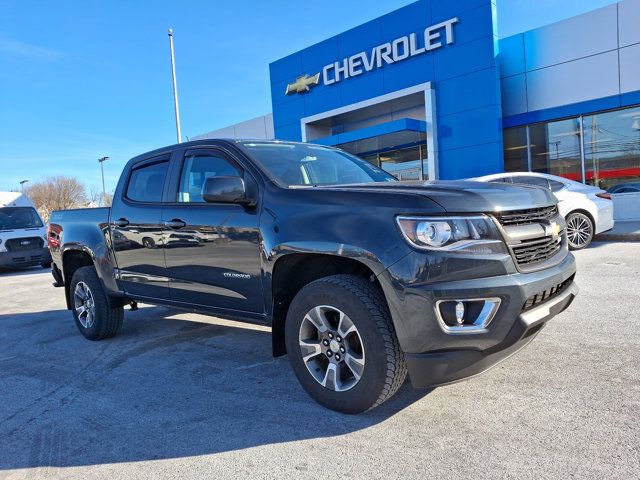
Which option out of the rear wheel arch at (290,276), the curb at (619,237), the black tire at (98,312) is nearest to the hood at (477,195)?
the rear wheel arch at (290,276)

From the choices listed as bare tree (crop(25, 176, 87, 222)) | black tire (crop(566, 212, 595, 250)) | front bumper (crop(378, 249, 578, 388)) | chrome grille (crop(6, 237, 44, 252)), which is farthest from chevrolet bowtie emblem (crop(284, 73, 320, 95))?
bare tree (crop(25, 176, 87, 222))

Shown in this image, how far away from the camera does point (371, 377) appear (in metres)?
2.82

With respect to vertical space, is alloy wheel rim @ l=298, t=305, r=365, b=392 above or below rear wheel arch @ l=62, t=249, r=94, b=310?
below

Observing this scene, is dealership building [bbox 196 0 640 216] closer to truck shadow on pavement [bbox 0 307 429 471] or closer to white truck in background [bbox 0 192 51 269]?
white truck in background [bbox 0 192 51 269]

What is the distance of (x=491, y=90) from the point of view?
14672mm

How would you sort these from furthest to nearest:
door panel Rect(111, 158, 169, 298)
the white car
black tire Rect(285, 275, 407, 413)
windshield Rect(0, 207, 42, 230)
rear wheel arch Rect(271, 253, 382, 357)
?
1. windshield Rect(0, 207, 42, 230)
2. the white car
3. door panel Rect(111, 158, 169, 298)
4. rear wheel arch Rect(271, 253, 382, 357)
5. black tire Rect(285, 275, 407, 413)

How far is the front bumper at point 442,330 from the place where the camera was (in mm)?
2578

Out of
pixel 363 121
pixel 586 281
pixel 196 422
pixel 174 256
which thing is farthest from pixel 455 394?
pixel 363 121

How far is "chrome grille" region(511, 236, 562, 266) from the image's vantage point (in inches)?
110

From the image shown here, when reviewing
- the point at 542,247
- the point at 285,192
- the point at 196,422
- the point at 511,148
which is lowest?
the point at 196,422

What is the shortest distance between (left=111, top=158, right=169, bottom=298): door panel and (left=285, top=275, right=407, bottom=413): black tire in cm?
185

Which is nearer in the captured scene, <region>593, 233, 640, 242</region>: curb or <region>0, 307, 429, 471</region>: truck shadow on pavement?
<region>0, 307, 429, 471</region>: truck shadow on pavement

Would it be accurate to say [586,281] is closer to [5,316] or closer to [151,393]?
[151,393]

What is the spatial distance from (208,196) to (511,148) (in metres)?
14.4
